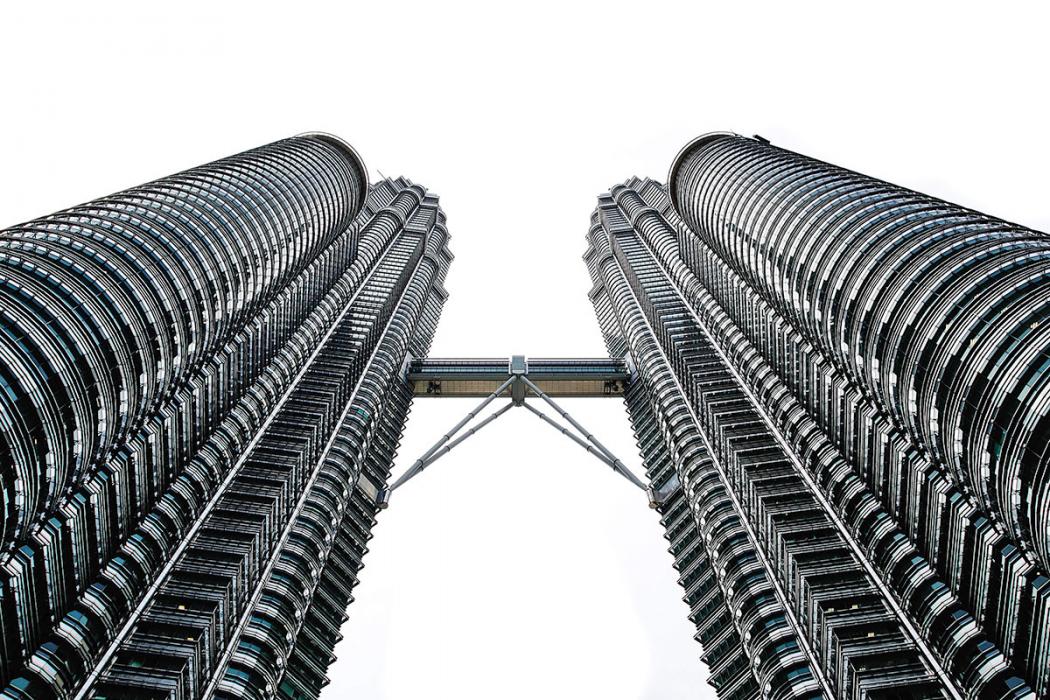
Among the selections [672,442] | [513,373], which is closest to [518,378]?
[513,373]

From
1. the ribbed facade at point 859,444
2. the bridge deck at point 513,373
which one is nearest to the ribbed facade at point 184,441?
the bridge deck at point 513,373

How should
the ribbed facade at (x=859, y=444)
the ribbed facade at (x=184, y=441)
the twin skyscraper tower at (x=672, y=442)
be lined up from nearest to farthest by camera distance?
the ribbed facade at (x=859, y=444), the twin skyscraper tower at (x=672, y=442), the ribbed facade at (x=184, y=441)

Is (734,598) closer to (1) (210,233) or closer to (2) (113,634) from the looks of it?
(2) (113,634)

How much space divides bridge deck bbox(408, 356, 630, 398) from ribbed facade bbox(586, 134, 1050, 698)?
2098cm

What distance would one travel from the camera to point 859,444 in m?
71.1

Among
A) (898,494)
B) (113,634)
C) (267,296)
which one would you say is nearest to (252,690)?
(113,634)

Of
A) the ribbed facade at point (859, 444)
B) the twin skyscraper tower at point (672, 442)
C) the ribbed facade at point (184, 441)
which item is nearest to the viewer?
the ribbed facade at point (859, 444)

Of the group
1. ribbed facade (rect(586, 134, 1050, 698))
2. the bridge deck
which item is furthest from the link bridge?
ribbed facade (rect(586, 134, 1050, 698))

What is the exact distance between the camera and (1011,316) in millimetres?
47219

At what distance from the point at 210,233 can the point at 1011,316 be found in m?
61.2

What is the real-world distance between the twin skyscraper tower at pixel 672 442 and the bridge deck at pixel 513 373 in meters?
16.2

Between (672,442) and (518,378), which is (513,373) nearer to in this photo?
(518,378)

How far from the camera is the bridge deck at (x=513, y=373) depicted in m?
128

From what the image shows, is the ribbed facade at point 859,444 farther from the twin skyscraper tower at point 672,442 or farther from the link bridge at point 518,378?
the link bridge at point 518,378
